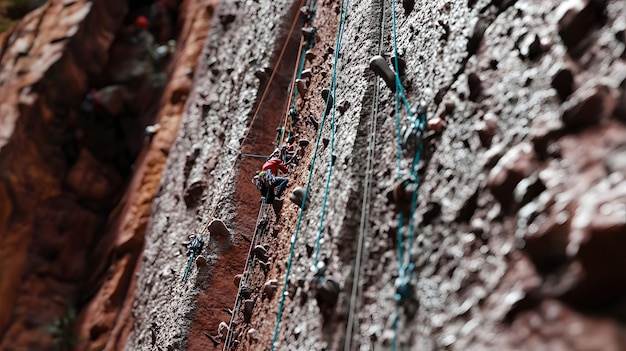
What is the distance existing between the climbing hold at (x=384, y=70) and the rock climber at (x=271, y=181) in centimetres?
115

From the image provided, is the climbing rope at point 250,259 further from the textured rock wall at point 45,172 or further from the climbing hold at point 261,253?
the textured rock wall at point 45,172

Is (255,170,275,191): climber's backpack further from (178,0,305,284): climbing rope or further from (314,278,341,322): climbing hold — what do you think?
(314,278,341,322): climbing hold

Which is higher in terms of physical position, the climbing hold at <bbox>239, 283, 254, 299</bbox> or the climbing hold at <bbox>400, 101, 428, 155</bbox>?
the climbing hold at <bbox>400, 101, 428, 155</bbox>

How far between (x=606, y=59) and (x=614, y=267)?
1.93 feet

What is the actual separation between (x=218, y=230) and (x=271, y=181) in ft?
2.24

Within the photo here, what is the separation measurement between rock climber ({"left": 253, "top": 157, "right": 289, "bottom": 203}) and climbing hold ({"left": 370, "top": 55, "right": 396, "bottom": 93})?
1147 millimetres

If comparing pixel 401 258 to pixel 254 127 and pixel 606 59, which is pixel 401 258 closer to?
pixel 606 59

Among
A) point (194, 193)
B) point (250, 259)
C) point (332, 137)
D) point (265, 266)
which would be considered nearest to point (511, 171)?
point (332, 137)

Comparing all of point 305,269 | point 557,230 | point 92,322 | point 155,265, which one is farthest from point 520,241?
point 92,322

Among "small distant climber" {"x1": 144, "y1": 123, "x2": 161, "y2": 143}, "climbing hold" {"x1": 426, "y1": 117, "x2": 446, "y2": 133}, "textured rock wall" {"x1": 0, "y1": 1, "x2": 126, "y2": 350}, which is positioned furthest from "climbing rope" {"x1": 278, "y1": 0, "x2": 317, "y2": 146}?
"textured rock wall" {"x1": 0, "y1": 1, "x2": 126, "y2": 350}

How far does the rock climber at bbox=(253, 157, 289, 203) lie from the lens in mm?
3453

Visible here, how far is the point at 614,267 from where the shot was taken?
1190 millimetres

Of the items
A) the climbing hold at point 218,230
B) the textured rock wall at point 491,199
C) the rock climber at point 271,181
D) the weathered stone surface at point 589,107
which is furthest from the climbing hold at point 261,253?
the weathered stone surface at point 589,107

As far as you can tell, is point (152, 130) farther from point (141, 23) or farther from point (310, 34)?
point (310, 34)
